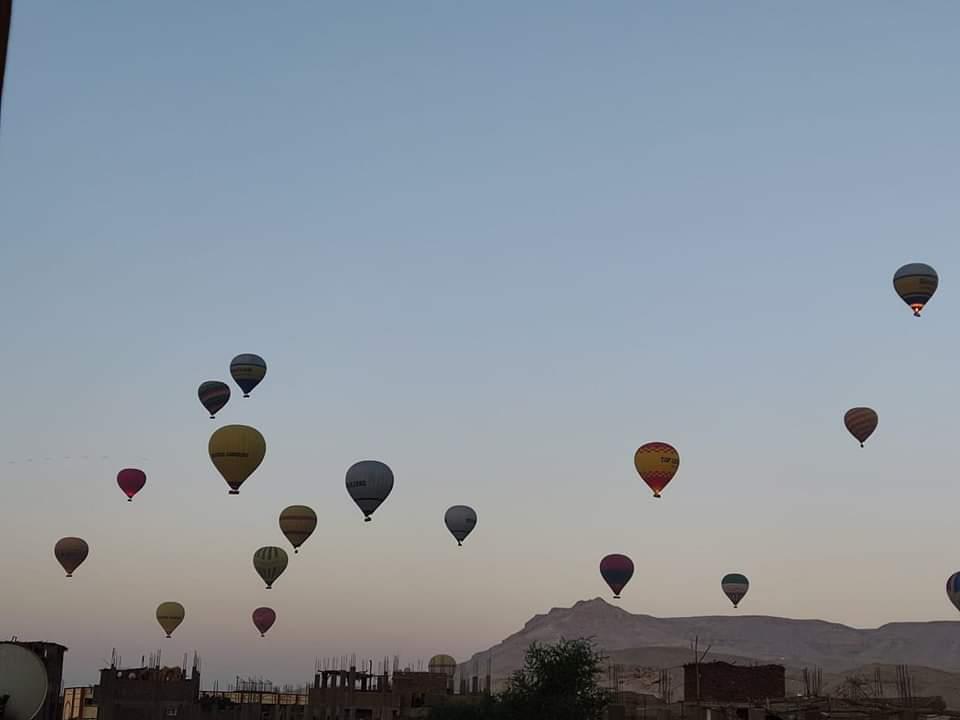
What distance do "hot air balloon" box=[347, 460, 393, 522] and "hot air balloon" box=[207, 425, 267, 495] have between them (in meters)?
5.32

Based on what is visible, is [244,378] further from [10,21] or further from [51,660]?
[10,21]

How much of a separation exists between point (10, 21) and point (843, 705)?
6361 centimetres

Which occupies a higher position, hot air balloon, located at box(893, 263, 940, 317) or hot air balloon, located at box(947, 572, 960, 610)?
hot air balloon, located at box(893, 263, 940, 317)

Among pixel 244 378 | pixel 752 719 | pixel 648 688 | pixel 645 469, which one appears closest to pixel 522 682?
pixel 752 719

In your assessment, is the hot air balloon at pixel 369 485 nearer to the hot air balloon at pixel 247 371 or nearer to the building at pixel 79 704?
the hot air balloon at pixel 247 371

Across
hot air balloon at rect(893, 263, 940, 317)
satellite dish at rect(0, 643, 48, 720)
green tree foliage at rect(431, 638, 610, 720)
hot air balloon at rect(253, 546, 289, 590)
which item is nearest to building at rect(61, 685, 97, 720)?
hot air balloon at rect(253, 546, 289, 590)

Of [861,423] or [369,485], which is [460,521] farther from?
[861,423]

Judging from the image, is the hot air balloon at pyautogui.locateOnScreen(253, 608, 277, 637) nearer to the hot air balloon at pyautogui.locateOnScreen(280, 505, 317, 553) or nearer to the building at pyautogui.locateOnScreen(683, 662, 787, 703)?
the hot air balloon at pyautogui.locateOnScreen(280, 505, 317, 553)

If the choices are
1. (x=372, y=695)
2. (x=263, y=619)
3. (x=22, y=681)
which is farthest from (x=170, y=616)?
(x=22, y=681)

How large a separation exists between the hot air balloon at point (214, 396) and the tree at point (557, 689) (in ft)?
80.6

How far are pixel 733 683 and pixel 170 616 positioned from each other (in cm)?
4020

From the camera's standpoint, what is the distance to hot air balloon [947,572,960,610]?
74.0 m

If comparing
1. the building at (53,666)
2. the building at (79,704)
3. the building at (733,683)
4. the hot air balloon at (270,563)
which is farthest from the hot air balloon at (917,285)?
the building at (79,704)

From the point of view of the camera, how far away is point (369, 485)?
68250 mm
